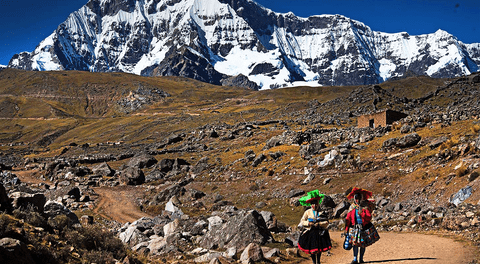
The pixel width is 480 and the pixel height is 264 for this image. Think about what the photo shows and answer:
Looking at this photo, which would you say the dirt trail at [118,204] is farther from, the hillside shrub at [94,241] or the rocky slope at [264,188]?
the hillside shrub at [94,241]

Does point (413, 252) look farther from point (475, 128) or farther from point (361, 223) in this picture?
point (475, 128)

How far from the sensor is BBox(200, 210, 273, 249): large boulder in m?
16.3

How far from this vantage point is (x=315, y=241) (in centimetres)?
1090

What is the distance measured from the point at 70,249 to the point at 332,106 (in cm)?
9321

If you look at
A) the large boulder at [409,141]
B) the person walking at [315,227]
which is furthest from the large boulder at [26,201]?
the large boulder at [409,141]

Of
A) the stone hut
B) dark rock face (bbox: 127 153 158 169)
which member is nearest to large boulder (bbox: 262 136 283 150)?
the stone hut

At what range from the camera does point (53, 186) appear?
50.6 meters

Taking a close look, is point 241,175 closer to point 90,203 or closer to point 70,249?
point 90,203

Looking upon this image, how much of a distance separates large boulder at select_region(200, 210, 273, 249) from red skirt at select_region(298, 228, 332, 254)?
553cm

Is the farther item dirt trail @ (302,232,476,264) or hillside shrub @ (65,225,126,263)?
dirt trail @ (302,232,476,264)

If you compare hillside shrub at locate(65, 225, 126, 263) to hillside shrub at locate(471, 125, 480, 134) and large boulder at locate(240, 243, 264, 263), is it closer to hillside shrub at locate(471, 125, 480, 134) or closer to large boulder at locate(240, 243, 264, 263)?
large boulder at locate(240, 243, 264, 263)

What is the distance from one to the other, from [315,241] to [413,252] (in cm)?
519

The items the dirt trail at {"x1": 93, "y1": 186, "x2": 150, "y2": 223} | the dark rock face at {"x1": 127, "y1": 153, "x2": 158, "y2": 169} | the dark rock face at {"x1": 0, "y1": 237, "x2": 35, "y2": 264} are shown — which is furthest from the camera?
the dark rock face at {"x1": 127, "y1": 153, "x2": 158, "y2": 169}

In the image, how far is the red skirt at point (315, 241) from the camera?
1087 centimetres
